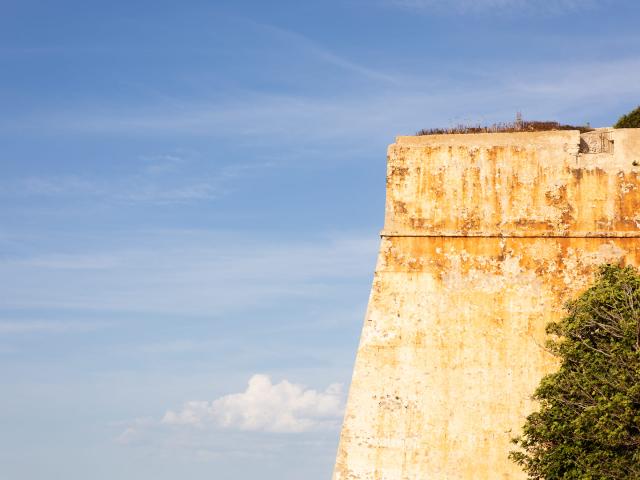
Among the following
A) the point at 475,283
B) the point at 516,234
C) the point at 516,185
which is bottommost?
the point at 475,283

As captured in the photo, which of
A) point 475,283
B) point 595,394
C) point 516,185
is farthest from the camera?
point 516,185

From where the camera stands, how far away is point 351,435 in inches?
794

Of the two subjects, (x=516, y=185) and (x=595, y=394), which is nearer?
(x=595, y=394)

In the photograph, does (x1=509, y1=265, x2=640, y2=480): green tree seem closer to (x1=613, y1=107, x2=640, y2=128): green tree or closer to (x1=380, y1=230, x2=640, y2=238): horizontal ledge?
(x1=380, y1=230, x2=640, y2=238): horizontal ledge

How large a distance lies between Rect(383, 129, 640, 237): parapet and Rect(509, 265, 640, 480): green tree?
2775mm

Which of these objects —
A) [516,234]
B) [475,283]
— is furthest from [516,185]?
[475,283]

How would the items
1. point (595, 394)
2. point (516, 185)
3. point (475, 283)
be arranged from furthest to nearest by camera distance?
point (516, 185) < point (475, 283) < point (595, 394)

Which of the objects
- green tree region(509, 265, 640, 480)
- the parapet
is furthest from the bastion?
green tree region(509, 265, 640, 480)

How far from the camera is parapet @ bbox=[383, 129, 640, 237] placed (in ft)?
66.3

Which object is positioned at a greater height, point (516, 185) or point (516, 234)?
point (516, 185)

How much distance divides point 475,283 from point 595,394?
4.37 meters

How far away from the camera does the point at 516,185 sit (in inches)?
810

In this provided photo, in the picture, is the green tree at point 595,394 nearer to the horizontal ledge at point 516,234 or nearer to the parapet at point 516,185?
the horizontal ledge at point 516,234

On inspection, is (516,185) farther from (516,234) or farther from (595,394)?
(595,394)
